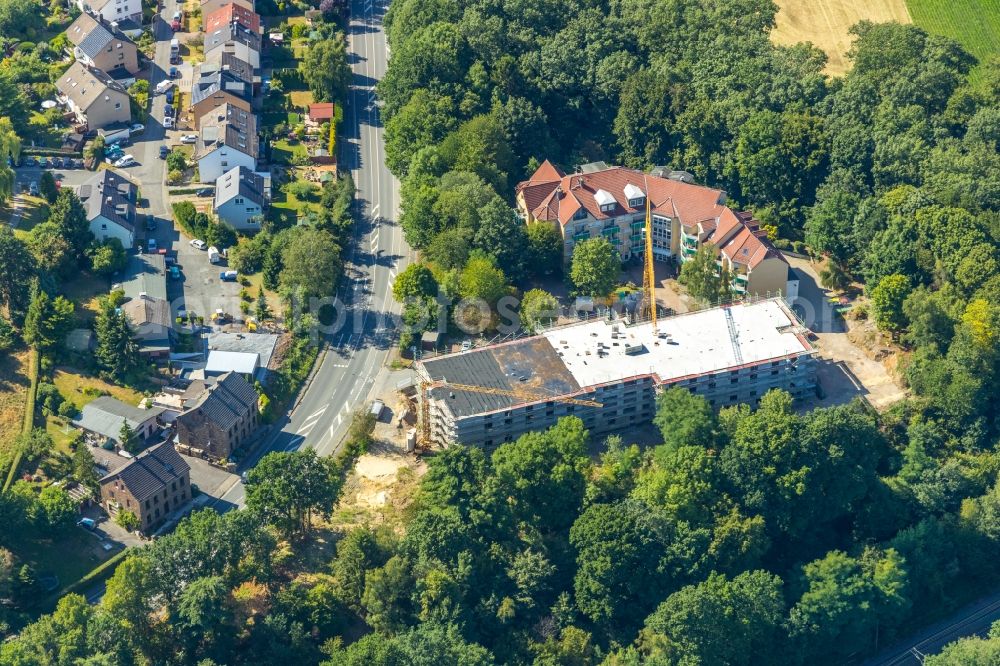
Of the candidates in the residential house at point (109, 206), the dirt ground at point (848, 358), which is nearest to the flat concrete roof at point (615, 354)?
the dirt ground at point (848, 358)

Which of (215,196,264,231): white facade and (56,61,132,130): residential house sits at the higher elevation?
(56,61,132,130): residential house

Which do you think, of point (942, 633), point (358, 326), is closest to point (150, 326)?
point (358, 326)

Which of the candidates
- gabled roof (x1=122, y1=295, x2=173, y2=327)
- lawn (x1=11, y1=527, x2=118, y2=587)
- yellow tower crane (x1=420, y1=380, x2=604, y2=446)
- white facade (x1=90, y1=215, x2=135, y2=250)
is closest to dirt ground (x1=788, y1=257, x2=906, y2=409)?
yellow tower crane (x1=420, y1=380, x2=604, y2=446)

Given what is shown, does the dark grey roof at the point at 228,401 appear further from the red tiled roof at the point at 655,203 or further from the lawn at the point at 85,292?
the red tiled roof at the point at 655,203

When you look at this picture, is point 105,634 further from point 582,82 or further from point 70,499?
point 582,82

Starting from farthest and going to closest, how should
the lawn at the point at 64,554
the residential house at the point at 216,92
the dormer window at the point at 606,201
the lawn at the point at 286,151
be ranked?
the residential house at the point at 216,92 < the lawn at the point at 286,151 < the dormer window at the point at 606,201 < the lawn at the point at 64,554

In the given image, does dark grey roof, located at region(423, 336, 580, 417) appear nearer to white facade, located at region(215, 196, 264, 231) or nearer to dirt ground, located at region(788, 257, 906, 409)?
dirt ground, located at region(788, 257, 906, 409)
